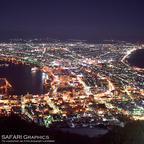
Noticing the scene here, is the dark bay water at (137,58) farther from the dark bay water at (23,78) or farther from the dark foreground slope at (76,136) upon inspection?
the dark foreground slope at (76,136)

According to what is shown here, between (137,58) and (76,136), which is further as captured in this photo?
(137,58)

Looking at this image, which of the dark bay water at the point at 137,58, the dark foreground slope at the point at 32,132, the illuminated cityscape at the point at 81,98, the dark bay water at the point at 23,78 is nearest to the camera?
the dark foreground slope at the point at 32,132

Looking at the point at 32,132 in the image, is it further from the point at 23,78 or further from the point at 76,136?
the point at 23,78

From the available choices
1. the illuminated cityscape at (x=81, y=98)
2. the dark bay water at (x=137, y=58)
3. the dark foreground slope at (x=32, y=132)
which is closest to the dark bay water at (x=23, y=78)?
the illuminated cityscape at (x=81, y=98)

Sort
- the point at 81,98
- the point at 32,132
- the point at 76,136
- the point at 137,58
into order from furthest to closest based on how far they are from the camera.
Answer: the point at 137,58, the point at 81,98, the point at 76,136, the point at 32,132

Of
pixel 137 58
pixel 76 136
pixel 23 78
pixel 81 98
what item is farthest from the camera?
pixel 137 58

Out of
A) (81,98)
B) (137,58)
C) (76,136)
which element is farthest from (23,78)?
(137,58)

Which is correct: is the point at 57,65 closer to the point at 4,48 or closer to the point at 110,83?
the point at 110,83
